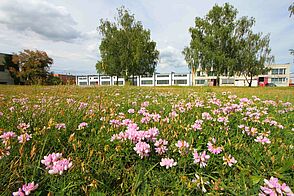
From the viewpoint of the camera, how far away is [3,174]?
3.31 ft

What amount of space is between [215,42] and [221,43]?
3.27 feet

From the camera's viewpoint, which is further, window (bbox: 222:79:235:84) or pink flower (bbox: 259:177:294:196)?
window (bbox: 222:79:235:84)

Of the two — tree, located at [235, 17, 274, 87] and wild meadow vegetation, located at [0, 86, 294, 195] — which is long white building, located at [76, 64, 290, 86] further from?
wild meadow vegetation, located at [0, 86, 294, 195]

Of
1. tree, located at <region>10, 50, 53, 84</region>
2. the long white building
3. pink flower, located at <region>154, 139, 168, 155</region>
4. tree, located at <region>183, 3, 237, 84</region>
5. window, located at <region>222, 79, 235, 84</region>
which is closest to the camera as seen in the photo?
pink flower, located at <region>154, 139, 168, 155</region>

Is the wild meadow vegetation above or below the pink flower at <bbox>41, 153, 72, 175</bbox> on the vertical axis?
below

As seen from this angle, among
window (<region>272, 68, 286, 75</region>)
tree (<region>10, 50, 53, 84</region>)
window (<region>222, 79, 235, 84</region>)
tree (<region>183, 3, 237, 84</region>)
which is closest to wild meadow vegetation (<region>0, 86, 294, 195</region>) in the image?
tree (<region>183, 3, 237, 84</region>)

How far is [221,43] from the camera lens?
1154 inches

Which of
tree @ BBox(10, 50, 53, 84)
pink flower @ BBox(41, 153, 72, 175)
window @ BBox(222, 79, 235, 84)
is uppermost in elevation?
tree @ BBox(10, 50, 53, 84)

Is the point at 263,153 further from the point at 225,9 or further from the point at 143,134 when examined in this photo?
the point at 225,9

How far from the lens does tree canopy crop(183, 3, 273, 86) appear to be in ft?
94.3

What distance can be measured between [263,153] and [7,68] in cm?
5425

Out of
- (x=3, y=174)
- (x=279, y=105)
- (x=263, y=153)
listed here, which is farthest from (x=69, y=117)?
(x=279, y=105)

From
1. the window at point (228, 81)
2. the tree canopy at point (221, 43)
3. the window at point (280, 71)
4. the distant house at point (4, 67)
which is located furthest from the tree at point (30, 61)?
the window at point (280, 71)

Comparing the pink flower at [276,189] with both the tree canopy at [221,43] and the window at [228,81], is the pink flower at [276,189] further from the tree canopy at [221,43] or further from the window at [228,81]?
the window at [228,81]
